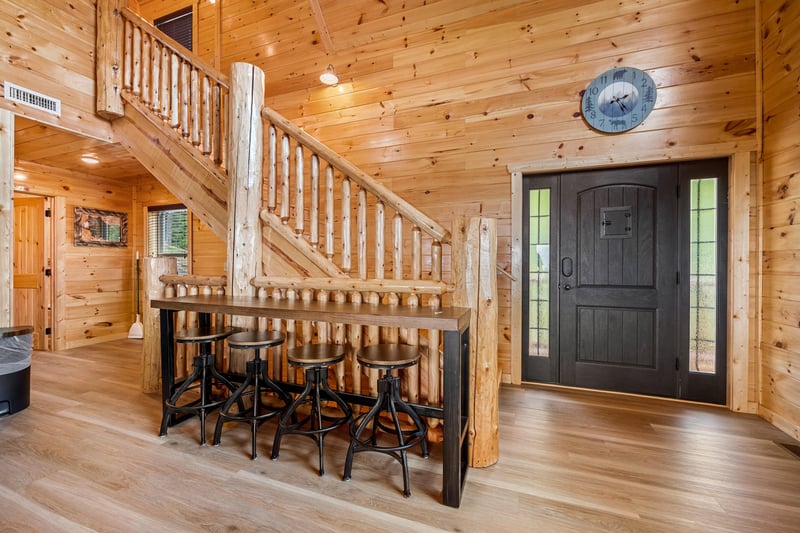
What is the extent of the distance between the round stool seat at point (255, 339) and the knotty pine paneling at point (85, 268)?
4145 millimetres

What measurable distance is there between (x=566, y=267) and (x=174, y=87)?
4137mm

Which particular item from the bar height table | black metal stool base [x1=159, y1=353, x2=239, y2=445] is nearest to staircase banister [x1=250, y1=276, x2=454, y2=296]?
the bar height table

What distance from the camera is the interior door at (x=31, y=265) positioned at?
4551 millimetres

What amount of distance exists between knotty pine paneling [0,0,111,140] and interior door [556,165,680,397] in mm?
4691

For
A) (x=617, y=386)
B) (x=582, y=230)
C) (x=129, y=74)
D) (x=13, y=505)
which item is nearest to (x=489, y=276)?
(x=582, y=230)

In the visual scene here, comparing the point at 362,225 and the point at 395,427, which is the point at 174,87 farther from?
the point at 395,427

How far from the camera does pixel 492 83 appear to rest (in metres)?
3.34

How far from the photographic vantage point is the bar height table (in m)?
1.65

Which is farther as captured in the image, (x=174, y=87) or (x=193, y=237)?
(x=193, y=237)

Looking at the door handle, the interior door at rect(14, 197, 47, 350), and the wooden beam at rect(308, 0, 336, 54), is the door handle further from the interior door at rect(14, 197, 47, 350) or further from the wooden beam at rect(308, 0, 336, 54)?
the interior door at rect(14, 197, 47, 350)

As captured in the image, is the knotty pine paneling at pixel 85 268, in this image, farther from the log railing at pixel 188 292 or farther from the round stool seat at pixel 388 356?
the round stool seat at pixel 388 356

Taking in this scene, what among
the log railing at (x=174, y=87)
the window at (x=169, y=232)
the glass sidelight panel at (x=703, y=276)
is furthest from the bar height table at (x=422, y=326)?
the window at (x=169, y=232)

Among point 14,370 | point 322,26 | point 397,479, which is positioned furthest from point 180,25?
point 397,479

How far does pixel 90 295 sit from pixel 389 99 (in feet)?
16.3
